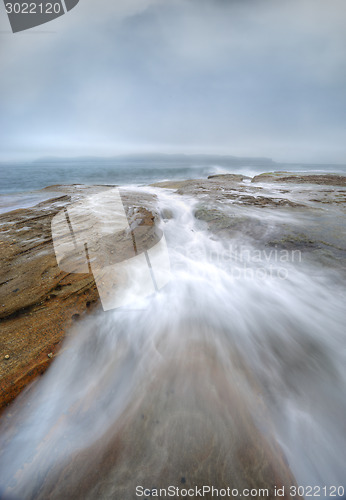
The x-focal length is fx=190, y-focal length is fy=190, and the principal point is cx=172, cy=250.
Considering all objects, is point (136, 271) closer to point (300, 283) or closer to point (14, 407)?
point (14, 407)

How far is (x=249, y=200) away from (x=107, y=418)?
8.85 meters

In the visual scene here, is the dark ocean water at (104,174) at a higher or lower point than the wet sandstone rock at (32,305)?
lower

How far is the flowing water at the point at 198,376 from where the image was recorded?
1.54 metres

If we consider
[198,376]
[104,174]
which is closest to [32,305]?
[198,376]

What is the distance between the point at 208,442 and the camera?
1.61 metres

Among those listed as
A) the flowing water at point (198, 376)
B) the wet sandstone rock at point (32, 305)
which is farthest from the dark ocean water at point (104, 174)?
the flowing water at point (198, 376)

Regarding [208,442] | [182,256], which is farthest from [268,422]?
[182,256]

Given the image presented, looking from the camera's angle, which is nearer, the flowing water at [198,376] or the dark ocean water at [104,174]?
the flowing water at [198,376]

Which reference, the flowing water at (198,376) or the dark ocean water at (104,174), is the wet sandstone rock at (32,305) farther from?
the dark ocean water at (104,174)

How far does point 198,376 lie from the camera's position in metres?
2.08

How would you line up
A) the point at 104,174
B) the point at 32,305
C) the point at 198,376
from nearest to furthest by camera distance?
the point at 198,376 → the point at 32,305 → the point at 104,174

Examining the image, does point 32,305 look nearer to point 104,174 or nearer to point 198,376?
point 198,376

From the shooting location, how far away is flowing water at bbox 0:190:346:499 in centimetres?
154

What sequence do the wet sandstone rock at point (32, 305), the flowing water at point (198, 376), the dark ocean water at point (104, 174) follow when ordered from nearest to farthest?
1. the flowing water at point (198, 376)
2. the wet sandstone rock at point (32, 305)
3. the dark ocean water at point (104, 174)
